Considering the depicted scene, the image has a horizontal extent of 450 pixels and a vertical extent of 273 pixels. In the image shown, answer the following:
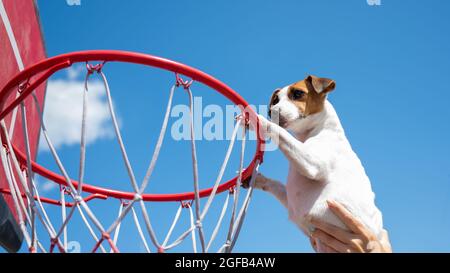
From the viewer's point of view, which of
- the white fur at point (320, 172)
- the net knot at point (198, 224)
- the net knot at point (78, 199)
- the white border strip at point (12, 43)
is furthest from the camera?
the white border strip at point (12, 43)

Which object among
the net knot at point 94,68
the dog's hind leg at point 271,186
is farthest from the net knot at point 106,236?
the dog's hind leg at point 271,186

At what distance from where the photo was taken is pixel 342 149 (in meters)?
3.57

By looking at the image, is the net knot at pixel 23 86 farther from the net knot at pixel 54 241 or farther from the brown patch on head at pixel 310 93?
the brown patch on head at pixel 310 93

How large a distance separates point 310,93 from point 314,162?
0.70 meters

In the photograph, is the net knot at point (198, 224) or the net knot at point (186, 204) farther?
the net knot at point (186, 204)

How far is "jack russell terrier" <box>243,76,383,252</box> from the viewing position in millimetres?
3262

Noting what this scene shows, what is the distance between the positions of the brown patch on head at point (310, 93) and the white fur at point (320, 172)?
5 cm

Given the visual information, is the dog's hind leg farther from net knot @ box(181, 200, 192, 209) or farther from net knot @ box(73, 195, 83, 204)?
net knot @ box(73, 195, 83, 204)

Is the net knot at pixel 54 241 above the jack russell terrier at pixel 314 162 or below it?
below

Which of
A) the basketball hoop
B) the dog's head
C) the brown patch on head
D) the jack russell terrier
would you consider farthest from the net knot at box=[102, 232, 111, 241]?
the brown patch on head

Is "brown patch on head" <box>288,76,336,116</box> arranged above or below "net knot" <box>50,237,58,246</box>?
above

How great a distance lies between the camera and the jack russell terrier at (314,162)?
10.7ft
